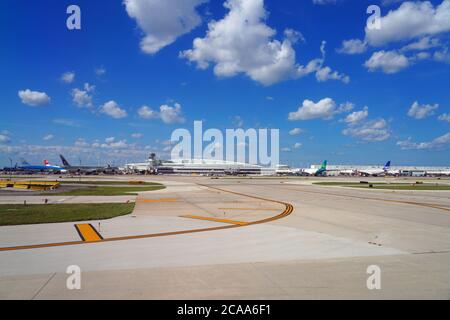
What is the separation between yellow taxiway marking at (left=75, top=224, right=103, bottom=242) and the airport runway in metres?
0.18

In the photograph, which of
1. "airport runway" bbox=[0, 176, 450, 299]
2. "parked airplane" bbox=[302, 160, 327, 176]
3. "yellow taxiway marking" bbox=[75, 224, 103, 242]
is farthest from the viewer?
"parked airplane" bbox=[302, 160, 327, 176]

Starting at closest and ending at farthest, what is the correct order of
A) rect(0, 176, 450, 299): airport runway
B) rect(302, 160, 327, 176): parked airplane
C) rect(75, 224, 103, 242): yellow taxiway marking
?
rect(0, 176, 450, 299): airport runway
rect(75, 224, 103, 242): yellow taxiway marking
rect(302, 160, 327, 176): parked airplane

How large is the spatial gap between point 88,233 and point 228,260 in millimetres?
6519

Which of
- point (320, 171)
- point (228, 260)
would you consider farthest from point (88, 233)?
point (320, 171)

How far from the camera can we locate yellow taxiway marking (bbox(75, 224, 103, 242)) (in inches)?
457

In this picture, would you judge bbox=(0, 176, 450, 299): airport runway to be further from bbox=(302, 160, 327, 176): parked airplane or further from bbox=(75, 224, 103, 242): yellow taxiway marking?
bbox=(302, 160, 327, 176): parked airplane

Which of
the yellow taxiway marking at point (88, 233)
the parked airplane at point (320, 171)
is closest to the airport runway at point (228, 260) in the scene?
the yellow taxiway marking at point (88, 233)

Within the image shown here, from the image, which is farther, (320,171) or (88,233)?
(320,171)

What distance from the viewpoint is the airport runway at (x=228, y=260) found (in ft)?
21.9

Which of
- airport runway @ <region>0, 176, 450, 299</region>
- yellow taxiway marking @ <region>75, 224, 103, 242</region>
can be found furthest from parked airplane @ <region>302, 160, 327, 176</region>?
yellow taxiway marking @ <region>75, 224, 103, 242</region>

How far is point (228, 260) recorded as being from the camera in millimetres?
8938

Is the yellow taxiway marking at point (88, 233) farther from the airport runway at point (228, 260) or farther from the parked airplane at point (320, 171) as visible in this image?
the parked airplane at point (320, 171)

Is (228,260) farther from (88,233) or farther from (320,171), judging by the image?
(320,171)
